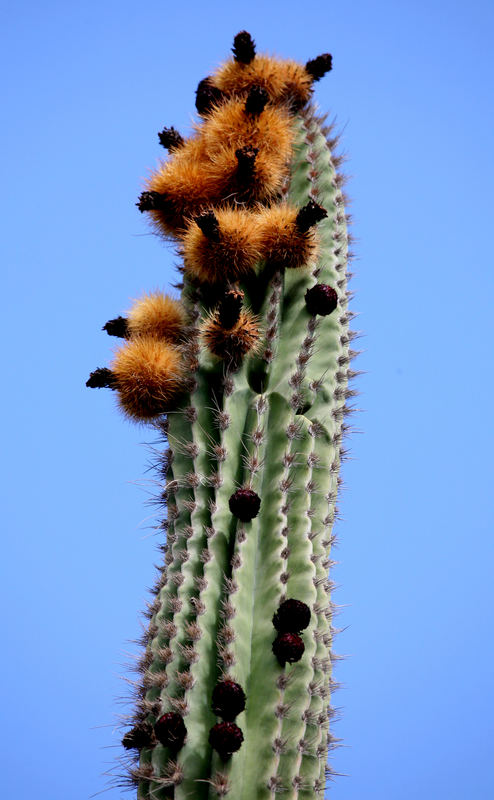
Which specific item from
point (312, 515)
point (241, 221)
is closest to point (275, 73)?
point (241, 221)

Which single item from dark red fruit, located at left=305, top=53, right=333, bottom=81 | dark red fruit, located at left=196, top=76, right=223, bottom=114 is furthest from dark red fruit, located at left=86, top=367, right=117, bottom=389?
dark red fruit, located at left=305, top=53, right=333, bottom=81

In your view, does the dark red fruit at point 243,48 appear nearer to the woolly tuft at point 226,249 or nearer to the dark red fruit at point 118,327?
the woolly tuft at point 226,249

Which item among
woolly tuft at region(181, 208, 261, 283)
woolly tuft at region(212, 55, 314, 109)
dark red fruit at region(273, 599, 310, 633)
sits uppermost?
woolly tuft at region(212, 55, 314, 109)

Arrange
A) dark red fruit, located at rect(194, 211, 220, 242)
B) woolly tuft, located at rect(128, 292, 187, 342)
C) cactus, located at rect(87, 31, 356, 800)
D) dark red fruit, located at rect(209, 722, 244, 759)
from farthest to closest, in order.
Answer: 1. woolly tuft, located at rect(128, 292, 187, 342)
2. dark red fruit, located at rect(194, 211, 220, 242)
3. cactus, located at rect(87, 31, 356, 800)
4. dark red fruit, located at rect(209, 722, 244, 759)

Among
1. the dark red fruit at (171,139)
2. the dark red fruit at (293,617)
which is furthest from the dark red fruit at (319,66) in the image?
the dark red fruit at (293,617)

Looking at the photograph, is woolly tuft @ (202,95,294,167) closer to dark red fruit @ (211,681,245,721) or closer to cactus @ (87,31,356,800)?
cactus @ (87,31,356,800)

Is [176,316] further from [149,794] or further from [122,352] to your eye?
[149,794]

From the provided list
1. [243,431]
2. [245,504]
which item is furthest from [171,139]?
[245,504]
